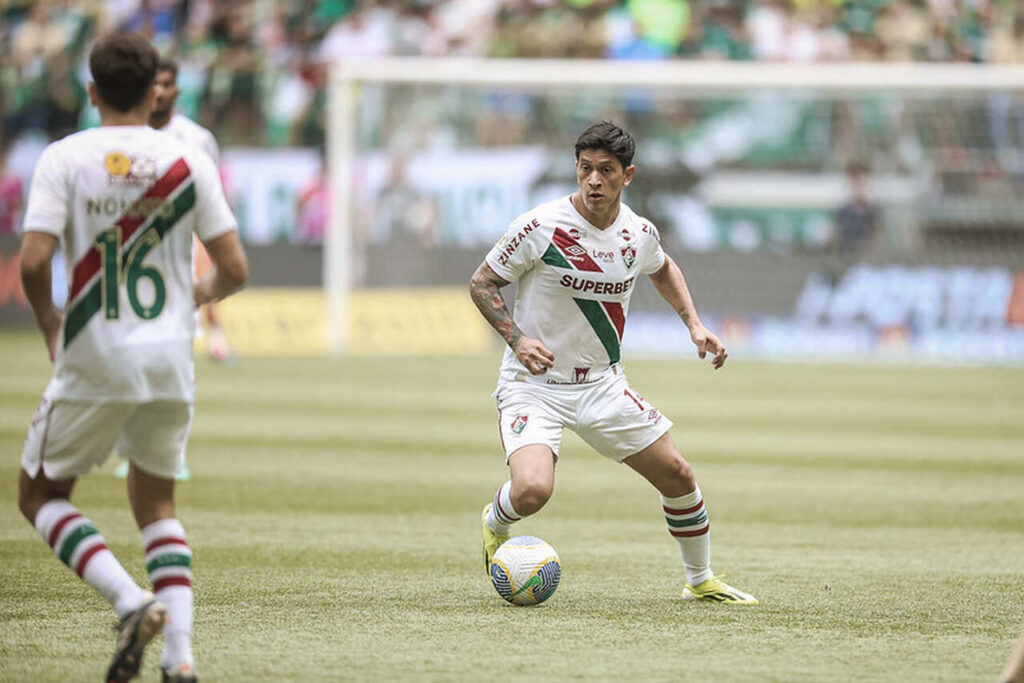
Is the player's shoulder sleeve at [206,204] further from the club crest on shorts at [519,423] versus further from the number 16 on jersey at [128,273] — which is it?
the club crest on shorts at [519,423]

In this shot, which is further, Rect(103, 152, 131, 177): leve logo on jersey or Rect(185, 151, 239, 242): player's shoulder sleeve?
Rect(185, 151, 239, 242): player's shoulder sleeve

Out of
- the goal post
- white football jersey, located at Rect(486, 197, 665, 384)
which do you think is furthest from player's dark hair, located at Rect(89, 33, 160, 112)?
the goal post

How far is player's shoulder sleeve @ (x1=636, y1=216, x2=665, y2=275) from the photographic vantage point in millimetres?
7234

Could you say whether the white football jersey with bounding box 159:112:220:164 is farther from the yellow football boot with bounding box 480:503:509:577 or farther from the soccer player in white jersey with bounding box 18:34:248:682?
the soccer player in white jersey with bounding box 18:34:248:682

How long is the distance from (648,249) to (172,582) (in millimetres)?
2949

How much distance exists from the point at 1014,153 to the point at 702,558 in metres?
18.5

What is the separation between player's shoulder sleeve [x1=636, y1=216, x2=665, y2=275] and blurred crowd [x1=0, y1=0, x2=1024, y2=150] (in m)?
18.2

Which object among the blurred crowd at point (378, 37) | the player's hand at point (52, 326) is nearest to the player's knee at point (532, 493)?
the player's hand at point (52, 326)

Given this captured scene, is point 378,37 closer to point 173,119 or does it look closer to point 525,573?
point 173,119

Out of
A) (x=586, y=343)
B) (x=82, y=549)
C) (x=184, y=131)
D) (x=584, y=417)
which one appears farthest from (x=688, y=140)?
(x=82, y=549)

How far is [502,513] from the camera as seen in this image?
7152 mm

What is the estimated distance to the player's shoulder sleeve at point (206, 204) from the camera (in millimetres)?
5121

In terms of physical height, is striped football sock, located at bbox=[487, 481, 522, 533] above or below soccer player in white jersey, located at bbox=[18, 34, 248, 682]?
below

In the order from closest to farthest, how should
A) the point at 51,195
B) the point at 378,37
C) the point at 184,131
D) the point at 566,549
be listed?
the point at 51,195 < the point at 566,549 < the point at 184,131 < the point at 378,37
